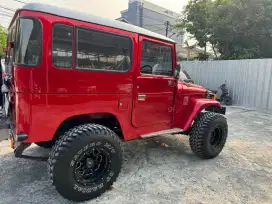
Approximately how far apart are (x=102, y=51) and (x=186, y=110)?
1.91 m

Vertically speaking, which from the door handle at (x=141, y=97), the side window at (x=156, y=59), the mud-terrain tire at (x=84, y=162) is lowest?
the mud-terrain tire at (x=84, y=162)

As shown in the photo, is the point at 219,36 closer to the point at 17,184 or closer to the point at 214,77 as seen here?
the point at 214,77

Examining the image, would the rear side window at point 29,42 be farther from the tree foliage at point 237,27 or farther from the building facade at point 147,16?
the building facade at point 147,16

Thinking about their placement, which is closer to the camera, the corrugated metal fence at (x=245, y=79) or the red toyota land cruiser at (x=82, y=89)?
the red toyota land cruiser at (x=82, y=89)

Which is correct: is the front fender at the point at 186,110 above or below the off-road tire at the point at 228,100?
above

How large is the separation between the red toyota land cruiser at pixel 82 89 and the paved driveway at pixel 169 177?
457 millimetres

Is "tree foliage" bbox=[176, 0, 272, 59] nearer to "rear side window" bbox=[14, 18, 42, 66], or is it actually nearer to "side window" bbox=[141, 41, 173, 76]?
"side window" bbox=[141, 41, 173, 76]

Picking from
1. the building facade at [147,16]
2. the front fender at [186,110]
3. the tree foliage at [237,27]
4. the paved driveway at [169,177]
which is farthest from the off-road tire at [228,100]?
the building facade at [147,16]

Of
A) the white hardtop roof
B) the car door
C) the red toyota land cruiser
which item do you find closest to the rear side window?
the red toyota land cruiser

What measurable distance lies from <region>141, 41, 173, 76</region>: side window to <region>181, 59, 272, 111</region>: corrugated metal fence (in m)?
7.49

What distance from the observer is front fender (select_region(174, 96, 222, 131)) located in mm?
3693

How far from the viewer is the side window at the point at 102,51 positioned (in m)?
2.51

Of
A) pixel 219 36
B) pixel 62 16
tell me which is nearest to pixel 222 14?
pixel 219 36

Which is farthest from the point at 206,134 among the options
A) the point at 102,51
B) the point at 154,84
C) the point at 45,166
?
the point at 45,166
